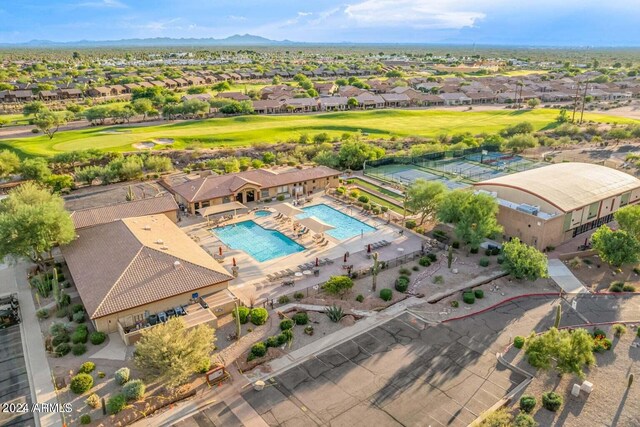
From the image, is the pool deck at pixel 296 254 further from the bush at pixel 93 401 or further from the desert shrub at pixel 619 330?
the desert shrub at pixel 619 330

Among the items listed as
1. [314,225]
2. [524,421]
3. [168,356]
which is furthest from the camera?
[314,225]

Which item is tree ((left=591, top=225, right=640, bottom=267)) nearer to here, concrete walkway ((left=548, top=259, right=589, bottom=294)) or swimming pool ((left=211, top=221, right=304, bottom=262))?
concrete walkway ((left=548, top=259, right=589, bottom=294))

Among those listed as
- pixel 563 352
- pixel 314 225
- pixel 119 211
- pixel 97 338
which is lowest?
pixel 97 338

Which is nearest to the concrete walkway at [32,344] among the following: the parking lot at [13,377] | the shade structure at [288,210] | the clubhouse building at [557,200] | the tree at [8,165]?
the parking lot at [13,377]

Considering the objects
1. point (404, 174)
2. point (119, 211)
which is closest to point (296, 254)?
point (119, 211)

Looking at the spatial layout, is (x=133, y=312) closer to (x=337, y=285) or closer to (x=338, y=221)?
(x=337, y=285)

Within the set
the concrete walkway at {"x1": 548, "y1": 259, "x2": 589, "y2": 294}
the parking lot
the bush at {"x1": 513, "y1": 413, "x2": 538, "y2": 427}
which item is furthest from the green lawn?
the bush at {"x1": 513, "y1": 413, "x2": 538, "y2": 427}
